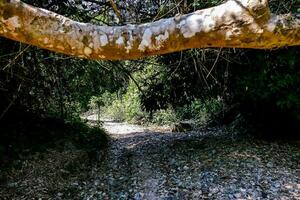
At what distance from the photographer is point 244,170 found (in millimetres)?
6395

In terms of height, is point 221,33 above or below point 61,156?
above

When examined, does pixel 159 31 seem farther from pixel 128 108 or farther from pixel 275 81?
pixel 128 108

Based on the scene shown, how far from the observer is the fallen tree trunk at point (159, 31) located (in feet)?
6.97

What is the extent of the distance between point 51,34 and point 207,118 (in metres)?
13.1

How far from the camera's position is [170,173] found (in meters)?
6.78

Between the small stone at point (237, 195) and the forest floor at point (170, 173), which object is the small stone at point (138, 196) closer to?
the forest floor at point (170, 173)

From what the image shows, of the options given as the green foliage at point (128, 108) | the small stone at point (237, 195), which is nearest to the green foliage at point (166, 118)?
the green foliage at point (128, 108)

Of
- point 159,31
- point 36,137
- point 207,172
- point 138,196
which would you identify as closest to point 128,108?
point 36,137

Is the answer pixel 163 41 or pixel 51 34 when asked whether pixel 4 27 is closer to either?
pixel 51 34

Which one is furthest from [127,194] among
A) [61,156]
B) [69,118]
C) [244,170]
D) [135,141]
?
[69,118]

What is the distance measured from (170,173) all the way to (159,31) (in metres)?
4.82

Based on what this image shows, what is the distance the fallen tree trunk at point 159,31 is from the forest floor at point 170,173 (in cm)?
374

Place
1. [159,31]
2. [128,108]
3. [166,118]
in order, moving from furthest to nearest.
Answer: [128,108]
[166,118]
[159,31]

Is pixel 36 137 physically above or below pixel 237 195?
above
